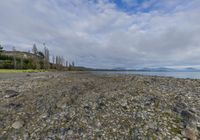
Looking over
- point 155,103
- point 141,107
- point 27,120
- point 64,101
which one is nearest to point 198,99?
point 155,103

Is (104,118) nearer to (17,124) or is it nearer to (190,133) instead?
(190,133)

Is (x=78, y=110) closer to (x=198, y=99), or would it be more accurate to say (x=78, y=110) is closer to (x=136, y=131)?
(x=136, y=131)

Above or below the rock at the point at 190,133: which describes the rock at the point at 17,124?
below

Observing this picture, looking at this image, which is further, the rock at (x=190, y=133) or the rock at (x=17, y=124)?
the rock at (x=17, y=124)

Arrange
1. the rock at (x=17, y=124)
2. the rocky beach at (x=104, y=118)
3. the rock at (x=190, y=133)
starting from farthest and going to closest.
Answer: the rock at (x=17, y=124)
the rocky beach at (x=104, y=118)
the rock at (x=190, y=133)

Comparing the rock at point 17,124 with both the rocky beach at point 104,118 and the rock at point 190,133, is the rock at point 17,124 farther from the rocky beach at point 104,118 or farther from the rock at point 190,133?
the rock at point 190,133

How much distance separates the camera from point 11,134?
4000 millimetres

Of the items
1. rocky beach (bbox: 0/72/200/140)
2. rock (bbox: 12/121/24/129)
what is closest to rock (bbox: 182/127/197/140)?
rocky beach (bbox: 0/72/200/140)

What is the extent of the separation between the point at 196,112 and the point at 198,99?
1.55 meters

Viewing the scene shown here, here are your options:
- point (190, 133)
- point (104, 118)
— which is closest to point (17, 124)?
point (104, 118)

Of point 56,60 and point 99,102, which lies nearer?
point 99,102

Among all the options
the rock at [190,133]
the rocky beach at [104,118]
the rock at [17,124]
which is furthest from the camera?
the rock at [17,124]

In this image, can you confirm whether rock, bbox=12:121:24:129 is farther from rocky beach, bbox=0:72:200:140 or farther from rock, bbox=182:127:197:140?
rock, bbox=182:127:197:140

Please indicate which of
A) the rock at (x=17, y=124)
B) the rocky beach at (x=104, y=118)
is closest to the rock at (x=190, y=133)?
the rocky beach at (x=104, y=118)
